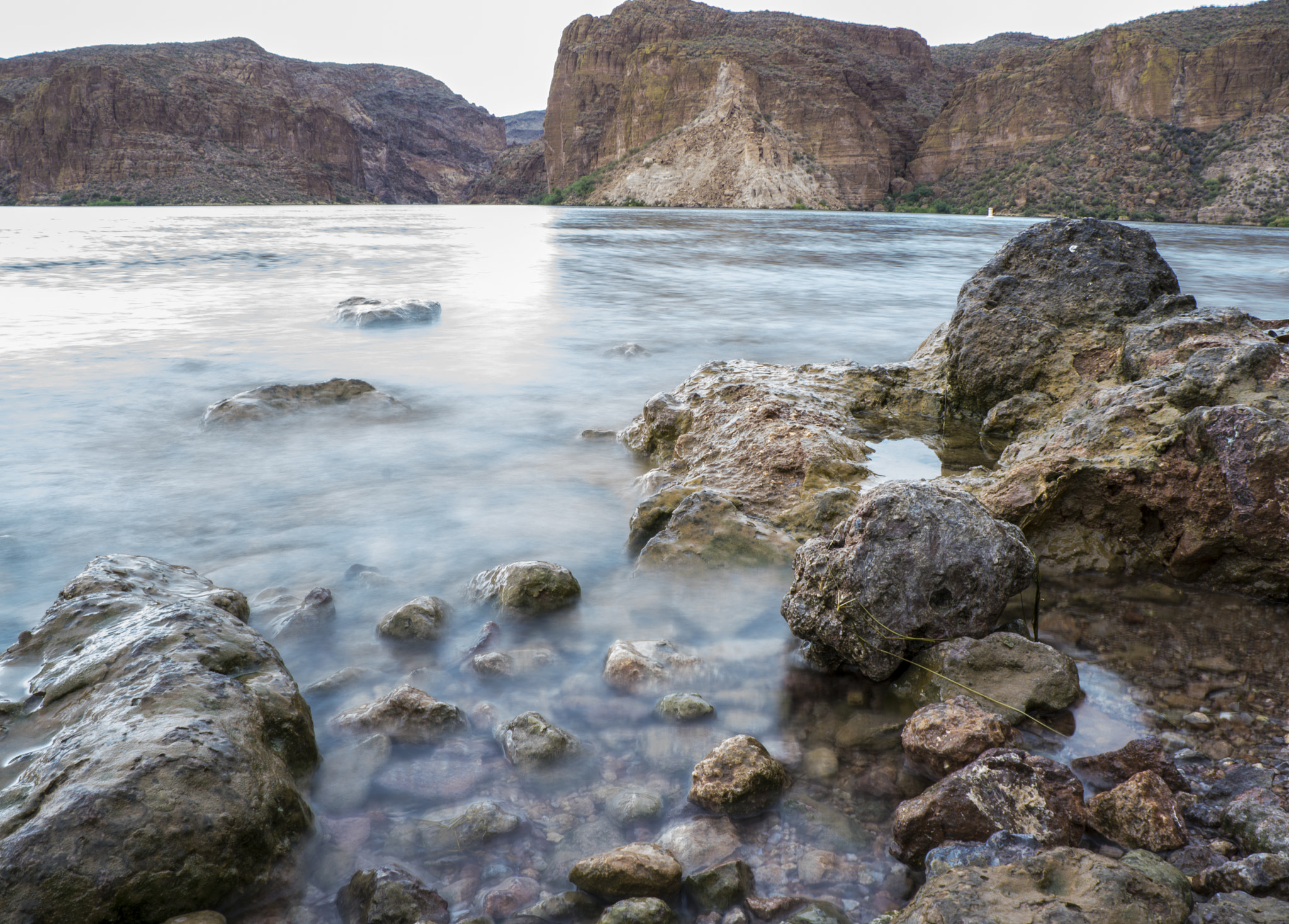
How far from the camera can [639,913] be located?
1619 mm

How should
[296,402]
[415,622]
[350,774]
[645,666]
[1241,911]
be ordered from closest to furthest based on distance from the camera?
[1241,911] → [350,774] → [645,666] → [415,622] → [296,402]

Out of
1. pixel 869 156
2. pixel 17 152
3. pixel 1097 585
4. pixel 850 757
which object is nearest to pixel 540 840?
pixel 850 757

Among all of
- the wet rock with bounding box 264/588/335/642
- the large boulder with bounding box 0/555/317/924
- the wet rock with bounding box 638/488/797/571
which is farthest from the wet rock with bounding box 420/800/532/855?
the wet rock with bounding box 638/488/797/571

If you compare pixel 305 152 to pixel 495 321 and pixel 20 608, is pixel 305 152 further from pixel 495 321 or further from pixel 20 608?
pixel 20 608

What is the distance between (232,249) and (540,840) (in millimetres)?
21082

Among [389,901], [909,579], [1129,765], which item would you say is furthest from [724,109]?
[389,901]

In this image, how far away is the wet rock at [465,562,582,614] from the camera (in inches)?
116

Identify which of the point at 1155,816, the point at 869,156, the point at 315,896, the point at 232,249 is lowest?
the point at 315,896

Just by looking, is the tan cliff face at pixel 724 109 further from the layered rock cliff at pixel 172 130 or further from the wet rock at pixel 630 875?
the wet rock at pixel 630 875

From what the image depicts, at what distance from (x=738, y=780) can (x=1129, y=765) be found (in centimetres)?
97

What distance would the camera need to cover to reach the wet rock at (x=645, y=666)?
2.51 m

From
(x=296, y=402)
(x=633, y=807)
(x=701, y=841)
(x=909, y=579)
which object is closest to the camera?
(x=701, y=841)

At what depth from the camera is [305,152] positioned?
99688 millimetres

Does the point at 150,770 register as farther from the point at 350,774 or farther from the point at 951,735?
the point at 951,735
